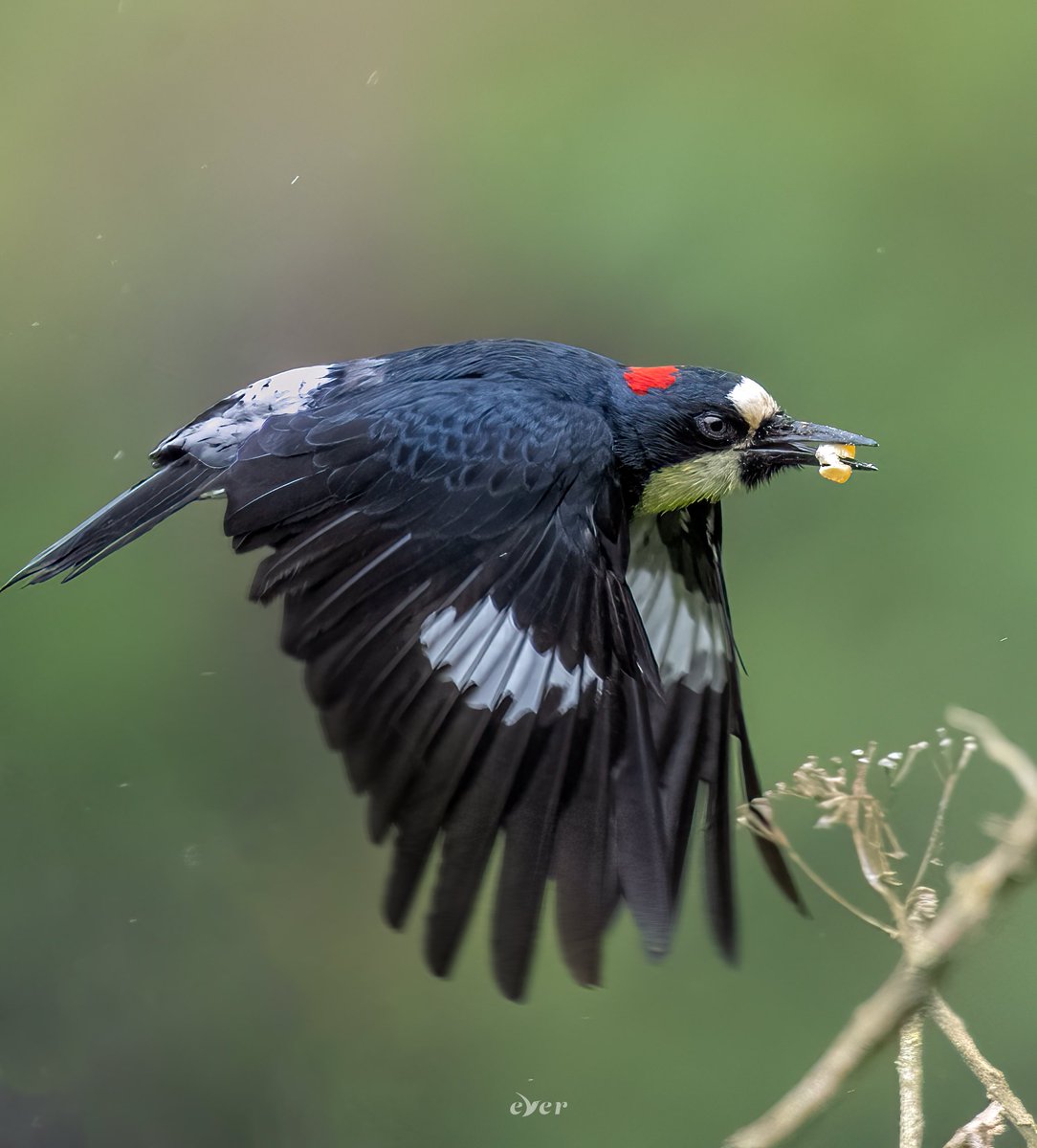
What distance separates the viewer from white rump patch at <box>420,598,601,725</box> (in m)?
2.49

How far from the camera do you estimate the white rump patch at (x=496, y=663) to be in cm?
249

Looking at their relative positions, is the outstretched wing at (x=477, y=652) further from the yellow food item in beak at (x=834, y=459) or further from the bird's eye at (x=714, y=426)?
the yellow food item in beak at (x=834, y=459)

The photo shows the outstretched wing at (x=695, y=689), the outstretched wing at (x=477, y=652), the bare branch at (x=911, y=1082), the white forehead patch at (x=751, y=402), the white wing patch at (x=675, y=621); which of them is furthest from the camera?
the white wing patch at (x=675, y=621)

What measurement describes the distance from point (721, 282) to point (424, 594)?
8.60 ft

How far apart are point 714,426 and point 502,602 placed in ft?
2.31

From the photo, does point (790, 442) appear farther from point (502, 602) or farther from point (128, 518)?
point (128, 518)

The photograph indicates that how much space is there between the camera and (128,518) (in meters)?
2.96

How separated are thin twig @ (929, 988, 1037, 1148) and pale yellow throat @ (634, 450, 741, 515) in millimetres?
1754

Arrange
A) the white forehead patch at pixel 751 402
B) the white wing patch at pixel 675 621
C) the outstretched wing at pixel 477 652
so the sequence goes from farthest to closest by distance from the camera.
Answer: the white wing patch at pixel 675 621, the white forehead patch at pixel 751 402, the outstretched wing at pixel 477 652

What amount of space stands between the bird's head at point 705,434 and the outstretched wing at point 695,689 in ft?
0.72

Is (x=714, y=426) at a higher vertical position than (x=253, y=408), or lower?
lower

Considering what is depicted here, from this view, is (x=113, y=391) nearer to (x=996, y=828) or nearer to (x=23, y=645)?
(x=23, y=645)

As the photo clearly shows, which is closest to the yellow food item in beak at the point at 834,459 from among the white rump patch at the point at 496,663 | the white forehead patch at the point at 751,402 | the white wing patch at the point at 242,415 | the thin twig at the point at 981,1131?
the white forehead patch at the point at 751,402

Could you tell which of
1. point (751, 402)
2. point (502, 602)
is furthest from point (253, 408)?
point (751, 402)
